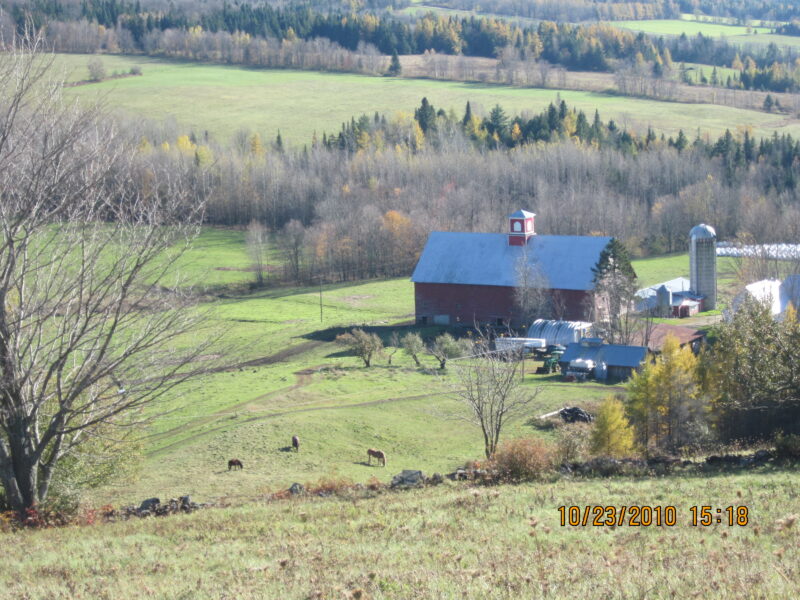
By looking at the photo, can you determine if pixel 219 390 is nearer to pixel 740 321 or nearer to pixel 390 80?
pixel 740 321

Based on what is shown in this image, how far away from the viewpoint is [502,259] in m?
56.0

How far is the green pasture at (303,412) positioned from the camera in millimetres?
26797

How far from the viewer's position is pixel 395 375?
4412 centimetres

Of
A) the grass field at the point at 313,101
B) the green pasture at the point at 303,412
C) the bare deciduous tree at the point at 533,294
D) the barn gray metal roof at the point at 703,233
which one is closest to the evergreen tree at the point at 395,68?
the grass field at the point at 313,101

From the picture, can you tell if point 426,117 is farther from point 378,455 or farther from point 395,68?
point 378,455

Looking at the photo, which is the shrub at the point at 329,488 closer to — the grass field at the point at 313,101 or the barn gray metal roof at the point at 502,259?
the barn gray metal roof at the point at 502,259

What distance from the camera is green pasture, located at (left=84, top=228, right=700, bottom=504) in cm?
2680

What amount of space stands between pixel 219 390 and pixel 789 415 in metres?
25.4

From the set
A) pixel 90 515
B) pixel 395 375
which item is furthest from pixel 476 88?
pixel 90 515

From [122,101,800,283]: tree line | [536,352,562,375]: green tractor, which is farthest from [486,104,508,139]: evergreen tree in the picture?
[536,352,562,375]: green tractor

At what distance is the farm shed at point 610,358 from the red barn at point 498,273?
936cm

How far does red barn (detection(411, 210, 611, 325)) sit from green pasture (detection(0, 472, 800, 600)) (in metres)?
36.8

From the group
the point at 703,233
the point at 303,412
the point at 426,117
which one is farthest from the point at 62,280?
the point at 426,117

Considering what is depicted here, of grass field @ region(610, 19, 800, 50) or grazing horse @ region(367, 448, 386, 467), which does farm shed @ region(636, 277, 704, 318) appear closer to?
grazing horse @ region(367, 448, 386, 467)
